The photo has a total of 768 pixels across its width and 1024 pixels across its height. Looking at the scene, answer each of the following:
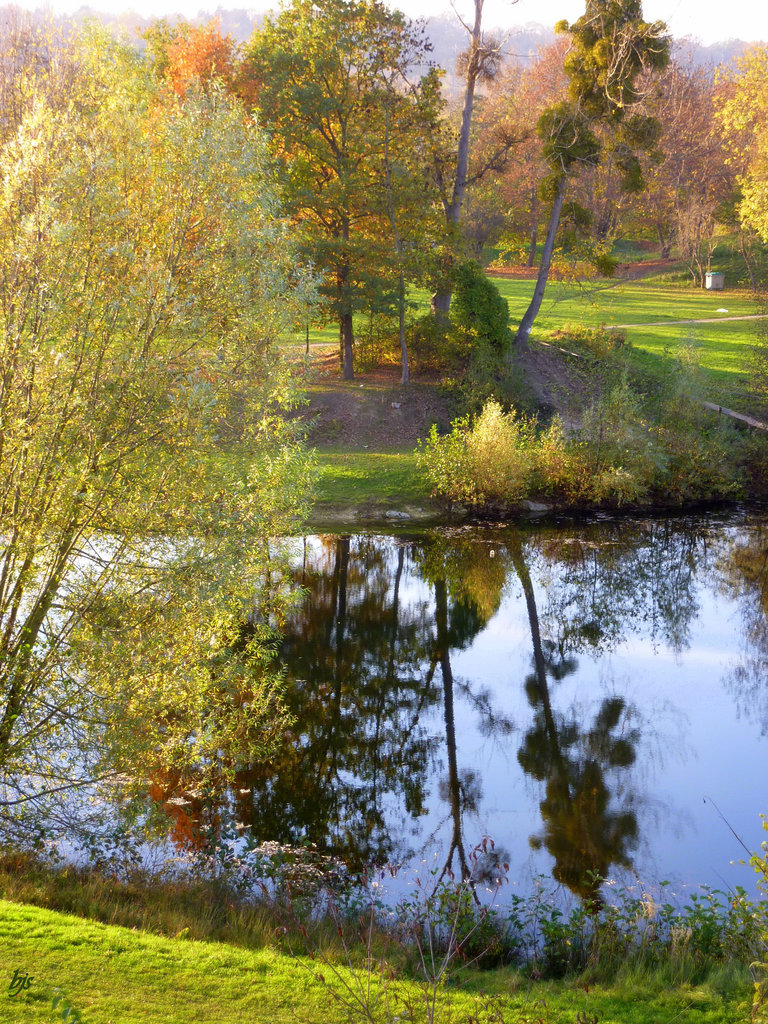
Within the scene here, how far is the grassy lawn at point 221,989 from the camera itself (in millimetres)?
5711

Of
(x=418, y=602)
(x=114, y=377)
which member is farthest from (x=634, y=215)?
(x=114, y=377)

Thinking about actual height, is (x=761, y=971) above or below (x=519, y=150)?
below

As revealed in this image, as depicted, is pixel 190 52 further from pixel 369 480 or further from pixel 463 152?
pixel 369 480

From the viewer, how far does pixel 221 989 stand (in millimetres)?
6094

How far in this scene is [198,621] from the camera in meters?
9.59

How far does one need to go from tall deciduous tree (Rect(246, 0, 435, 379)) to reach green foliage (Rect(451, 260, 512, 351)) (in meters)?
2.71

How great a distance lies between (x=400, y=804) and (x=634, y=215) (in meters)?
48.4

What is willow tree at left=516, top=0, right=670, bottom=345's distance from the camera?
24766 mm

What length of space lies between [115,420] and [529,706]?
25.7 feet

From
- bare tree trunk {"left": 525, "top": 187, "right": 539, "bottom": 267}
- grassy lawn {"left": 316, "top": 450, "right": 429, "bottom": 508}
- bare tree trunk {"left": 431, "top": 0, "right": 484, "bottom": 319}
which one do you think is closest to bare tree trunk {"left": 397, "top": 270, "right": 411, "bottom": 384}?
bare tree trunk {"left": 431, "top": 0, "right": 484, "bottom": 319}

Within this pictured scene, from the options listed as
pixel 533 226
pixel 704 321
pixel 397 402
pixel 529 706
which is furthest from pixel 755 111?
pixel 529 706

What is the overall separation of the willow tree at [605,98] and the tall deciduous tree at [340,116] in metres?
4.26

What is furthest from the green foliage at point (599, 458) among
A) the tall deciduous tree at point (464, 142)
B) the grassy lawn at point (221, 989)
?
the grassy lawn at point (221, 989)

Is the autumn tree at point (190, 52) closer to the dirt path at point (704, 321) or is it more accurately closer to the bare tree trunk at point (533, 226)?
the dirt path at point (704, 321)
